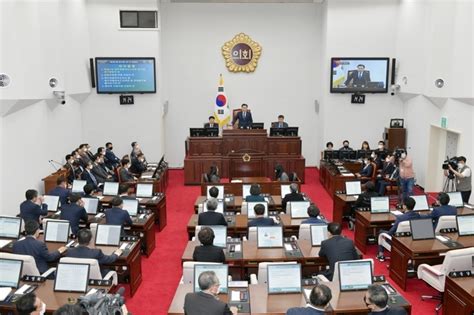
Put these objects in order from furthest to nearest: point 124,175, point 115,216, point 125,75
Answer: point 125,75, point 124,175, point 115,216

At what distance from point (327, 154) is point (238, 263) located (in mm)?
9214

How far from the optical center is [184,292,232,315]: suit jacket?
15.7 ft

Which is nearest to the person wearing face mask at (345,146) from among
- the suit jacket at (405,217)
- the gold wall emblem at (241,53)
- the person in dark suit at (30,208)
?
the gold wall emblem at (241,53)

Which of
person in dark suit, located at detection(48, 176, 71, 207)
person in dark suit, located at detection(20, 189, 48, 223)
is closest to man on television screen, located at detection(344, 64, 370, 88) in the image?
person in dark suit, located at detection(48, 176, 71, 207)

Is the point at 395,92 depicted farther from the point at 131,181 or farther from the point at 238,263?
the point at 238,263

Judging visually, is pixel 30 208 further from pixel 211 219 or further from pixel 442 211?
pixel 442 211

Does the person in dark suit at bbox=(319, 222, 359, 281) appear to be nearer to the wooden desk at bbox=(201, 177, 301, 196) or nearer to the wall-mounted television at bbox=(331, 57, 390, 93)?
the wooden desk at bbox=(201, 177, 301, 196)

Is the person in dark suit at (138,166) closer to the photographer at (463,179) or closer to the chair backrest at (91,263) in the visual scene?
the chair backrest at (91,263)

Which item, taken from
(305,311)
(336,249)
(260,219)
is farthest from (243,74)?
(305,311)

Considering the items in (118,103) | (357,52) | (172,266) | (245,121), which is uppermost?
(357,52)

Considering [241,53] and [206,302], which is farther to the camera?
[241,53]

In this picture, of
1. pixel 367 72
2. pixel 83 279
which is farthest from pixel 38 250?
pixel 367 72

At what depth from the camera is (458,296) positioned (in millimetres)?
6160

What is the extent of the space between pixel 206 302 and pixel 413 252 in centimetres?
436
